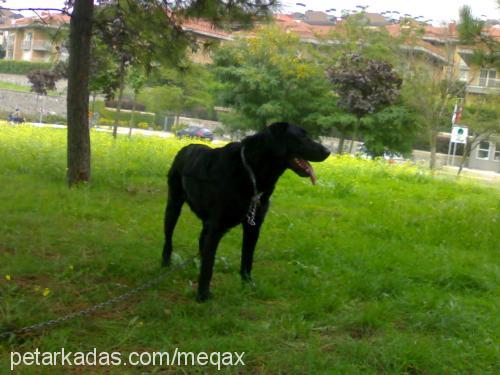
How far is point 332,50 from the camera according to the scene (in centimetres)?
3353

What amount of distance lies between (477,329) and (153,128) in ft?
121

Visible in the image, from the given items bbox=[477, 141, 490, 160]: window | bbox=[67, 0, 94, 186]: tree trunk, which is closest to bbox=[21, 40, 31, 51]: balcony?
bbox=[477, 141, 490, 160]: window

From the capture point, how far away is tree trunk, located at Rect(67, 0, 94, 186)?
903 cm

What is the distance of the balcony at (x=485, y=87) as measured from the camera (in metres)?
32.1

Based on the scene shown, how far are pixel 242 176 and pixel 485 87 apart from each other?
32.7 meters

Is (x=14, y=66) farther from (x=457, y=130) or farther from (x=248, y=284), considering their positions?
(x=248, y=284)

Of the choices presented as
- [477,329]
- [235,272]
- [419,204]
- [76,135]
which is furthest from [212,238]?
[419,204]

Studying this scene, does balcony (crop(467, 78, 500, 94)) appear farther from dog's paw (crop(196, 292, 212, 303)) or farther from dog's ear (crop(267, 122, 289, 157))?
dog's paw (crop(196, 292, 212, 303))

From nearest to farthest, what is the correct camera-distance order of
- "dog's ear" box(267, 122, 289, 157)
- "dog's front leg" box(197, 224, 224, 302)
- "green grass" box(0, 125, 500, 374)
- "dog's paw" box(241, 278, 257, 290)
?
"green grass" box(0, 125, 500, 374) < "dog's ear" box(267, 122, 289, 157) < "dog's front leg" box(197, 224, 224, 302) < "dog's paw" box(241, 278, 257, 290)

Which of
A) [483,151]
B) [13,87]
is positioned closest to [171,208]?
[13,87]

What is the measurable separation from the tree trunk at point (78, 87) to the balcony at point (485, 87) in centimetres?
2644

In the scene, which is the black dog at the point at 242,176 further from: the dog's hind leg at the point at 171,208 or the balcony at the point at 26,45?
the balcony at the point at 26,45

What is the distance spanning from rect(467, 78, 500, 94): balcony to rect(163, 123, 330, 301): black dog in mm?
29476

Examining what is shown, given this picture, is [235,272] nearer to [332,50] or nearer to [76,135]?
[76,135]
